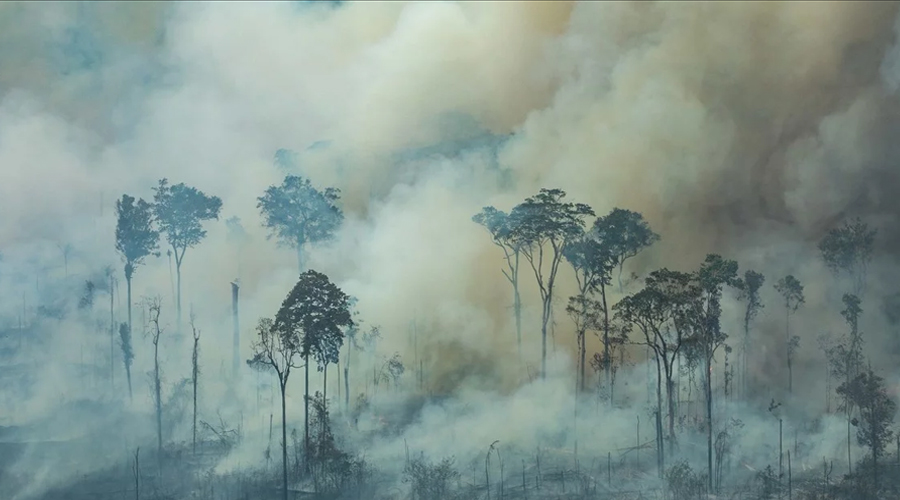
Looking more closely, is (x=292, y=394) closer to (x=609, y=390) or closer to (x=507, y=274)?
(x=507, y=274)

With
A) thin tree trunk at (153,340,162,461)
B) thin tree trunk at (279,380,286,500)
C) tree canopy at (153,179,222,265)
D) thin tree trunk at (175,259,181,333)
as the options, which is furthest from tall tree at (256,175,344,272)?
thin tree trunk at (153,340,162,461)

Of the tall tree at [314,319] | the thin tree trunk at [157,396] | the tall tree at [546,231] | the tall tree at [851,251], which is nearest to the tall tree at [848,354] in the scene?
the tall tree at [851,251]

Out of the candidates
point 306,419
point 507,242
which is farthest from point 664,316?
point 306,419

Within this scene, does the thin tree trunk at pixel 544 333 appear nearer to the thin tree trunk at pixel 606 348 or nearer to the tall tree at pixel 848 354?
the thin tree trunk at pixel 606 348

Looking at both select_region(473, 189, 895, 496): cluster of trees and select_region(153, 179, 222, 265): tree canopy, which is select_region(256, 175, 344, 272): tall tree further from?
select_region(473, 189, 895, 496): cluster of trees

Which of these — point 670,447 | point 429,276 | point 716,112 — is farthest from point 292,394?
point 716,112
